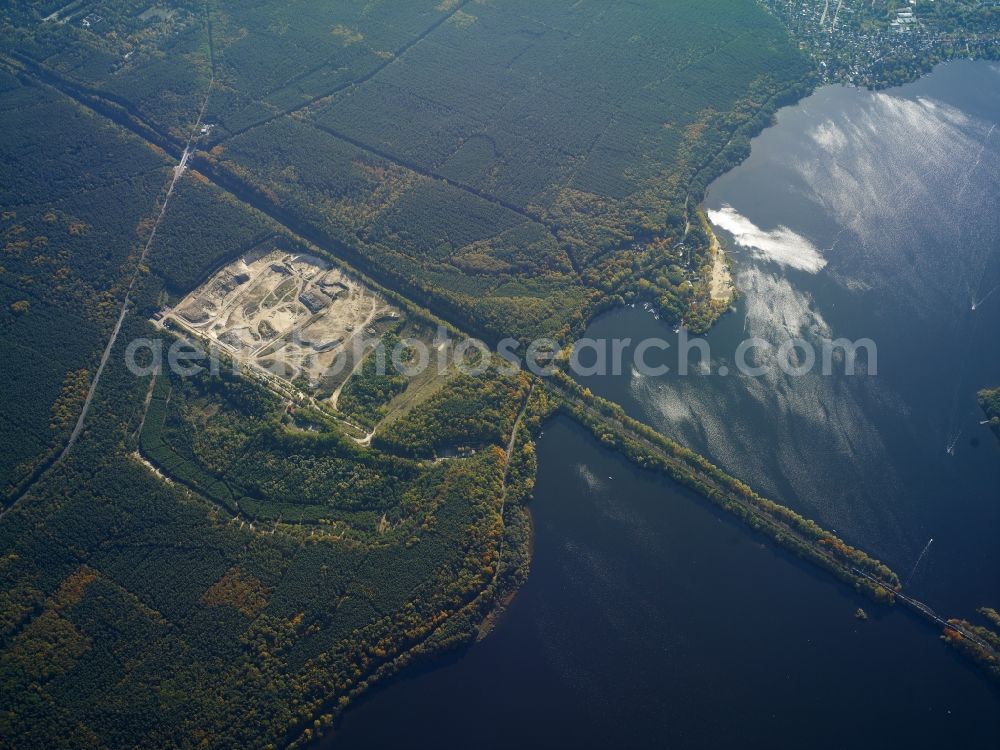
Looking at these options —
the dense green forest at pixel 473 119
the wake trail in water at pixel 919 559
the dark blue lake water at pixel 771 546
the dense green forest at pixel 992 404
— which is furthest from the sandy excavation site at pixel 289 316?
the dense green forest at pixel 992 404

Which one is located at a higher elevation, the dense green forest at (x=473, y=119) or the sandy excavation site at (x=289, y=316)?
the dense green forest at (x=473, y=119)

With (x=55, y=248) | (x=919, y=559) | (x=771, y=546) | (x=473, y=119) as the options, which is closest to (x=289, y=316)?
(x=55, y=248)

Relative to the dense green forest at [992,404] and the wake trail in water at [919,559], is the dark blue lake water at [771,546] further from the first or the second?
the dense green forest at [992,404]

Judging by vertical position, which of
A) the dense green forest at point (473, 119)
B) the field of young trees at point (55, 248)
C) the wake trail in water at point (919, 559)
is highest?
the dense green forest at point (473, 119)

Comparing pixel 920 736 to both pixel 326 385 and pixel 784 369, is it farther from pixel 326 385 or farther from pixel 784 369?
pixel 326 385

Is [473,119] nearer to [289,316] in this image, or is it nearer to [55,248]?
[289,316]

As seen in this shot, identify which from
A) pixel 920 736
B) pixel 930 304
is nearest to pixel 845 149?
pixel 930 304
